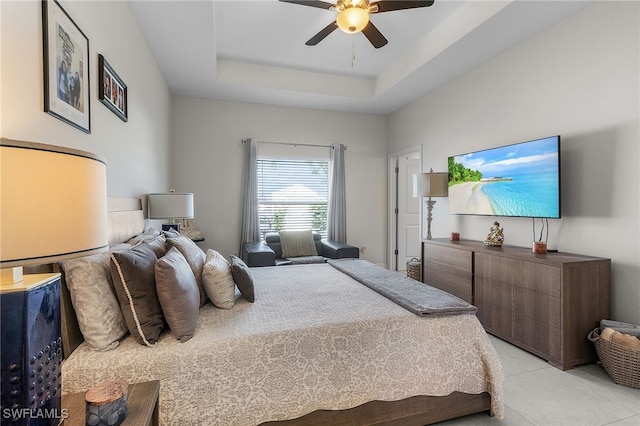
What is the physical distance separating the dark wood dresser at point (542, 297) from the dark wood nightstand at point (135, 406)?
2.63 meters

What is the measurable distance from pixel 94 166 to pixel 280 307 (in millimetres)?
1288

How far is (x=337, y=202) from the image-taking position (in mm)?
5180

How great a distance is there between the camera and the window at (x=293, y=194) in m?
5.04

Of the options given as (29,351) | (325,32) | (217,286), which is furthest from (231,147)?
(29,351)

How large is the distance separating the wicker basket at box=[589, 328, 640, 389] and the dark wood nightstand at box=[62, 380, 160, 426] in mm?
2759

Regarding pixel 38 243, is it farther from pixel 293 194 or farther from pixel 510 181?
pixel 293 194

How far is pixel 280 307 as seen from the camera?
6.11 feet

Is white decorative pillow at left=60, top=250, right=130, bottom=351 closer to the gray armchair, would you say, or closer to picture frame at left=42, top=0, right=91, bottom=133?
picture frame at left=42, top=0, right=91, bottom=133

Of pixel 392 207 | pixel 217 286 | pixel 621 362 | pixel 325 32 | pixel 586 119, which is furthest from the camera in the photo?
pixel 392 207

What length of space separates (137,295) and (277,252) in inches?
132

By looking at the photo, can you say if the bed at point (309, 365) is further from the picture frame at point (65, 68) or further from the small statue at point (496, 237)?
the small statue at point (496, 237)

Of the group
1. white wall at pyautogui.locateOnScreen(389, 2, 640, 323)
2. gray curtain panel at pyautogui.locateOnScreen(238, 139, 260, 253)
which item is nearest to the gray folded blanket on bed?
white wall at pyautogui.locateOnScreen(389, 2, 640, 323)

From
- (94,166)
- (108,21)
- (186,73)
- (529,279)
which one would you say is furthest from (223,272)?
(186,73)

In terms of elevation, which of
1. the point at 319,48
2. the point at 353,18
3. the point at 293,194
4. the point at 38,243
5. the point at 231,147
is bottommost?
the point at 38,243
